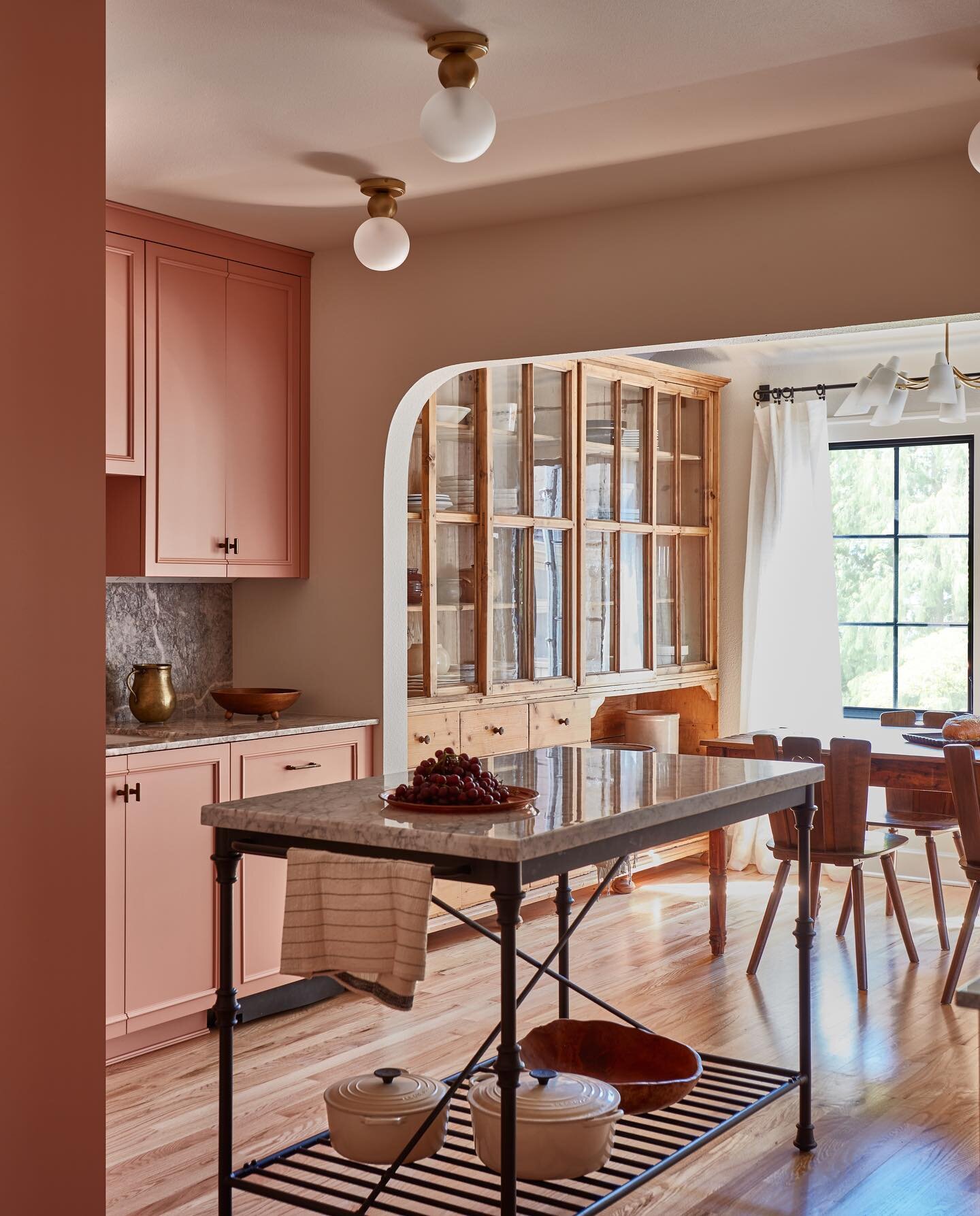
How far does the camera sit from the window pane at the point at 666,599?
6418mm

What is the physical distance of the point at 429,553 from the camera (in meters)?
4.98

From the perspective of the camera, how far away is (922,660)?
6539 mm

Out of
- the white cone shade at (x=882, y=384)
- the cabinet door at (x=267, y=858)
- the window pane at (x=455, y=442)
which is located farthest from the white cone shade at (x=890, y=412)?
the cabinet door at (x=267, y=858)

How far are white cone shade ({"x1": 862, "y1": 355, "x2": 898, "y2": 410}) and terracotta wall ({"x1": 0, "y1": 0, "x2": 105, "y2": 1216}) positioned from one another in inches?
151

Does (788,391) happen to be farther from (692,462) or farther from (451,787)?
(451,787)

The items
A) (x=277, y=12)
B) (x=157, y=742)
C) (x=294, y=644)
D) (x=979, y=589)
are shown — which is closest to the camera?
(x=277, y=12)

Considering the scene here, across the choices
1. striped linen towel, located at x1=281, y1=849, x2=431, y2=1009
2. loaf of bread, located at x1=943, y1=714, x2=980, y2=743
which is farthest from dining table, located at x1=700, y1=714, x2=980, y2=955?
striped linen towel, located at x1=281, y1=849, x2=431, y2=1009

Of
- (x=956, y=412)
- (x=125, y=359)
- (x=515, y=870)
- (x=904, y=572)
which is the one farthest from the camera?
(x=904, y=572)

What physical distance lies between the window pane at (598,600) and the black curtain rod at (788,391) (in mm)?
1312

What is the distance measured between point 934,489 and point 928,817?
1866mm

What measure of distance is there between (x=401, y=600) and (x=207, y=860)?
1.16m

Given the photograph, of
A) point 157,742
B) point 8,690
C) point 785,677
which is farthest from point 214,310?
point 785,677

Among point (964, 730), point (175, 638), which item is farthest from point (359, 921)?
point (964, 730)

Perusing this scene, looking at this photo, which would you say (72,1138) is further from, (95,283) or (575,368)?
(575,368)
